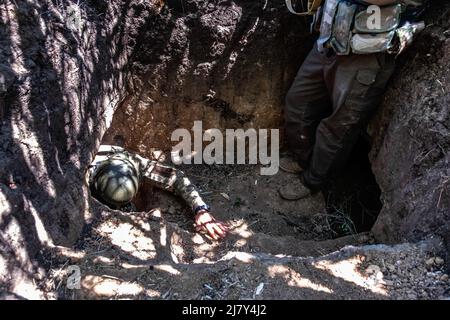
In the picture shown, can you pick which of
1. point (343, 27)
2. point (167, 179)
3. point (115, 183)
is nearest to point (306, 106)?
point (343, 27)

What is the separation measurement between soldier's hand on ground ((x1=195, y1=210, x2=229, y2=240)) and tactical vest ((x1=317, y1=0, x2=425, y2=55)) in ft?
5.29

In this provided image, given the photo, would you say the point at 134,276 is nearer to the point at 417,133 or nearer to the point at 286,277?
the point at 286,277

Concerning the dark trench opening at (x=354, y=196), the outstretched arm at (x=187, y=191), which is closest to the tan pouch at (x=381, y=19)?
the dark trench opening at (x=354, y=196)

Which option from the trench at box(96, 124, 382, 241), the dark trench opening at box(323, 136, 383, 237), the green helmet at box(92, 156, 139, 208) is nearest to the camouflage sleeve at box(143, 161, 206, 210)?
the trench at box(96, 124, 382, 241)

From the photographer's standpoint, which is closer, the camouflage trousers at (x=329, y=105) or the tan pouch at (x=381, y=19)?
the tan pouch at (x=381, y=19)

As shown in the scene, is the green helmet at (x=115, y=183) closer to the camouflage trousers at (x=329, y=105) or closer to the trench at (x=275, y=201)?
the trench at (x=275, y=201)

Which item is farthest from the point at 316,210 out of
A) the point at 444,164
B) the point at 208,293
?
the point at 208,293

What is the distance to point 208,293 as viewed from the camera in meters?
2.23

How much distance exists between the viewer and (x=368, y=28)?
3049 mm

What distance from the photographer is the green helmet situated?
3.31m

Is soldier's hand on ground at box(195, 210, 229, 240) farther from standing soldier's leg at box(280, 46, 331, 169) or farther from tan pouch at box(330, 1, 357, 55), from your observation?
tan pouch at box(330, 1, 357, 55)

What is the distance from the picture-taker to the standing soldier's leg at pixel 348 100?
3268 millimetres

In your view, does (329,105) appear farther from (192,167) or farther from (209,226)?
(209,226)

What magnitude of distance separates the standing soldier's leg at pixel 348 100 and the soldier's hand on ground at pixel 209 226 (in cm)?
110
